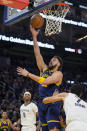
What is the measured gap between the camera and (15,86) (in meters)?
14.9

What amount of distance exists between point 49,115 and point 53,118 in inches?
3.2

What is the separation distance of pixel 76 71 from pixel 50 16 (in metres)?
13.0

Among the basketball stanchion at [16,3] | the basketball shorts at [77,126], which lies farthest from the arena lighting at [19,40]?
the basketball shorts at [77,126]

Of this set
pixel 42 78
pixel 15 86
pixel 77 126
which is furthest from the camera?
pixel 15 86

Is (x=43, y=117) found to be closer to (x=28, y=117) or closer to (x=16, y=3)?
(x=28, y=117)

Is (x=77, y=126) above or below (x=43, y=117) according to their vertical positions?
above

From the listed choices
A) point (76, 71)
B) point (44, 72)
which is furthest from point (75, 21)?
point (44, 72)

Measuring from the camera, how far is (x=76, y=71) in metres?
21.5

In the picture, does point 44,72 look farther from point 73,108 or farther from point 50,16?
point 50,16

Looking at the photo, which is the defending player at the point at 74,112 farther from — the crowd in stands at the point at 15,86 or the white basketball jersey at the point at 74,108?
the crowd in stands at the point at 15,86

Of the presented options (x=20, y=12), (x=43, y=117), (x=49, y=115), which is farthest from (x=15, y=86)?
(x=49, y=115)

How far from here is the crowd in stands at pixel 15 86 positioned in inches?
465

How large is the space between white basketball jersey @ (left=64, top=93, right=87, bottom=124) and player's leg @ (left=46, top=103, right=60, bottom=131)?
0.95 meters

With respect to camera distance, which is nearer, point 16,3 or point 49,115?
point 49,115
